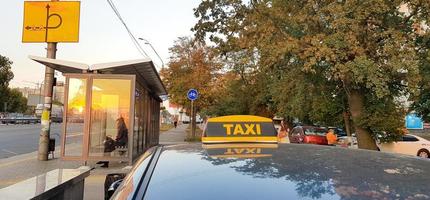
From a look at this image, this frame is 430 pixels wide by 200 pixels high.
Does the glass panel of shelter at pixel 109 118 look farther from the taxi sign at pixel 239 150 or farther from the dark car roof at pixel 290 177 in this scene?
the dark car roof at pixel 290 177

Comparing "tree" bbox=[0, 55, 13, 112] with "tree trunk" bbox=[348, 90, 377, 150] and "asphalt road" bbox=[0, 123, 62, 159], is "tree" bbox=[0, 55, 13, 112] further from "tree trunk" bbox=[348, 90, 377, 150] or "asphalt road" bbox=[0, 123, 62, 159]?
"tree trunk" bbox=[348, 90, 377, 150]

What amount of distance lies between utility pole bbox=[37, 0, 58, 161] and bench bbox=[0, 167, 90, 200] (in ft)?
38.1

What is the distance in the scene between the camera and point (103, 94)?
15.5 metres

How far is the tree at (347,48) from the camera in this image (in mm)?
16719

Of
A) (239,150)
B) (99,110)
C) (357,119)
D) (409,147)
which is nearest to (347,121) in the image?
(409,147)

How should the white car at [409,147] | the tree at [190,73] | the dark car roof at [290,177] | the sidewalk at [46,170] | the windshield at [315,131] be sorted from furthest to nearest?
the tree at [190,73] < the windshield at [315,131] < the white car at [409,147] < the sidewalk at [46,170] < the dark car roof at [290,177]

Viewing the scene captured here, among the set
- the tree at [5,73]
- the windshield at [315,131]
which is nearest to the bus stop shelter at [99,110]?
the windshield at [315,131]

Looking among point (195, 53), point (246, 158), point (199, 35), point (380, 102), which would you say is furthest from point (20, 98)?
point (246, 158)

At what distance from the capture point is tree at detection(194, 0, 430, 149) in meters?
16.7

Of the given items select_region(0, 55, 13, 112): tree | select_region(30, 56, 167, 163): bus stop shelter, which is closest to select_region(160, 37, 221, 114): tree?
select_region(30, 56, 167, 163): bus stop shelter

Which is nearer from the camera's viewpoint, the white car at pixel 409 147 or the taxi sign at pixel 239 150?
the taxi sign at pixel 239 150

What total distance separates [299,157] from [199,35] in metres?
22.5

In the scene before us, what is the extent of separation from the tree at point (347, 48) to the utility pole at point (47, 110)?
288 inches

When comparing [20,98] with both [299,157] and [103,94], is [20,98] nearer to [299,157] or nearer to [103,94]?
[103,94]
